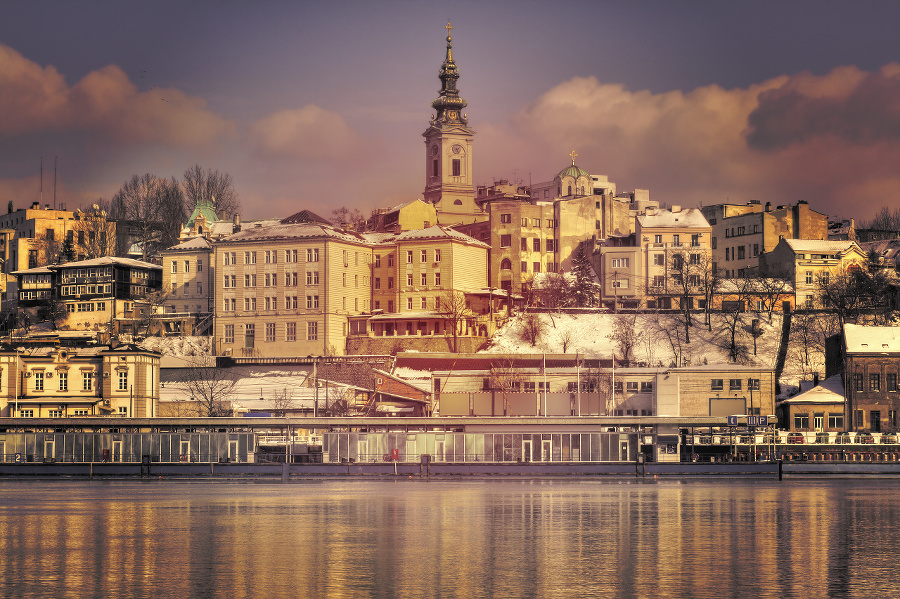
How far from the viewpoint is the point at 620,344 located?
423 ft

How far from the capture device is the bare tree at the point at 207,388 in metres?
117

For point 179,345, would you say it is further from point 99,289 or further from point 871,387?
point 871,387

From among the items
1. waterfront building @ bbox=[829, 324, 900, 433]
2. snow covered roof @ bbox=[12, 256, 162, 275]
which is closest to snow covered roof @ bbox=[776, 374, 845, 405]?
waterfront building @ bbox=[829, 324, 900, 433]

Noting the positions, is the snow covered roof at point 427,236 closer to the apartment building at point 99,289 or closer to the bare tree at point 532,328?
the bare tree at point 532,328

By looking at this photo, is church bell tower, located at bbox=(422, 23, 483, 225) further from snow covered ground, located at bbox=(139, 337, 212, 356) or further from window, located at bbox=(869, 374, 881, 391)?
window, located at bbox=(869, 374, 881, 391)

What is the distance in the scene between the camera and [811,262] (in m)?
146

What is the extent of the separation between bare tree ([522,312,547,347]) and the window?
37.4 meters

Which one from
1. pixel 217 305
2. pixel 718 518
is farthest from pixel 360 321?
pixel 718 518

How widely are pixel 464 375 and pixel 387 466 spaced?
30444mm

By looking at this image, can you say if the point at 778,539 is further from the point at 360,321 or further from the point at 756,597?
the point at 360,321

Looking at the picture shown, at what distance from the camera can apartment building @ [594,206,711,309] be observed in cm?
14162

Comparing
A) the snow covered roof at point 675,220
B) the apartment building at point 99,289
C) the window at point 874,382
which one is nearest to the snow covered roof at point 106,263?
the apartment building at point 99,289

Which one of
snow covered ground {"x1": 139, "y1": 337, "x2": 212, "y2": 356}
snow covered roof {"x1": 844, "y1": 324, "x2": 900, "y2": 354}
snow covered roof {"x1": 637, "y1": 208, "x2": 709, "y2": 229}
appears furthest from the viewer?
snow covered roof {"x1": 637, "y1": 208, "x2": 709, "y2": 229}

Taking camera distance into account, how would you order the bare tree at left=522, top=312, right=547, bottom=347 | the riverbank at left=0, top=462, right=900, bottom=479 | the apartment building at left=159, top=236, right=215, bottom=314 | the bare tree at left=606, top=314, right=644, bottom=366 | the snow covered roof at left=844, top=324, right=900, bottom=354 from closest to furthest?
the riverbank at left=0, top=462, right=900, bottom=479 < the snow covered roof at left=844, top=324, right=900, bottom=354 < the bare tree at left=606, top=314, right=644, bottom=366 < the bare tree at left=522, top=312, right=547, bottom=347 < the apartment building at left=159, top=236, right=215, bottom=314
